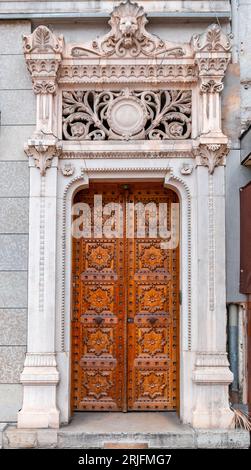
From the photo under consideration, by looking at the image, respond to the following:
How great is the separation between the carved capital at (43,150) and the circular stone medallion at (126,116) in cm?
84

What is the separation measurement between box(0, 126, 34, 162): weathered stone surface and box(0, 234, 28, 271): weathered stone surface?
1.11 meters

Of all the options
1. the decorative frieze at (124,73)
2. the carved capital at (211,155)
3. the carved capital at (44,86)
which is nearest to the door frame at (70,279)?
the carved capital at (211,155)

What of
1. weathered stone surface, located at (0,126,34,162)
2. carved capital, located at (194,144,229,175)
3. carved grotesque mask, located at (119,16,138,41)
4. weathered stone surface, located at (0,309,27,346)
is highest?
carved grotesque mask, located at (119,16,138,41)

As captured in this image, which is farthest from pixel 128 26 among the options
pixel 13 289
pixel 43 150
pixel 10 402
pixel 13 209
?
pixel 10 402

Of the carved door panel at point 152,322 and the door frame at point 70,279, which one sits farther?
Answer: the carved door panel at point 152,322

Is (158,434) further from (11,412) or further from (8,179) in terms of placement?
(8,179)

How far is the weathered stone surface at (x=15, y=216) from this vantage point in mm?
7816

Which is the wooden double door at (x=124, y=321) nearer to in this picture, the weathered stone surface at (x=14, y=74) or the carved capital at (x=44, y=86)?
the carved capital at (x=44, y=86)

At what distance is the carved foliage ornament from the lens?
782cm

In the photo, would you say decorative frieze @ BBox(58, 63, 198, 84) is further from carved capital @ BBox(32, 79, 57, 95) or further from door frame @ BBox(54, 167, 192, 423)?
door frame @ BBox(54, 167, 192, 423)

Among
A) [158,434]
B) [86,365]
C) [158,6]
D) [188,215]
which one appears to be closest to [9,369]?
[86,365]

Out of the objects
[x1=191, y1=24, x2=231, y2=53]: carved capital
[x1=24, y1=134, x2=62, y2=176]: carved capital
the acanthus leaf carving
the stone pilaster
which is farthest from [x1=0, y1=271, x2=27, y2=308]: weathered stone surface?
[x1=191, y1=24, x2=231, y2=53]: carved capital

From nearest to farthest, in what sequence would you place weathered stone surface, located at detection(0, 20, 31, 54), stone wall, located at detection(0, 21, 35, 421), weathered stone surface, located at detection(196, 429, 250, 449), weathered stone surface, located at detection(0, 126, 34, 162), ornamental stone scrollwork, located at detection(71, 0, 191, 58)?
weathered stone surface, located at detection(196, 429, 250, 449) < stone wall, located at detection(0, 21, 35, 421) < ornamental stone scrollwork, located at detection(71, 0, 191, 58) < weathered stone surface, located at detection(0, 126, 34, 162) < weathered stone surface, located at detection(0, 20, 31, 54)

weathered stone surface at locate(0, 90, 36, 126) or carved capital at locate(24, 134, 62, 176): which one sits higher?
weathered stone surface at locate(0, 90, 36, 126)
